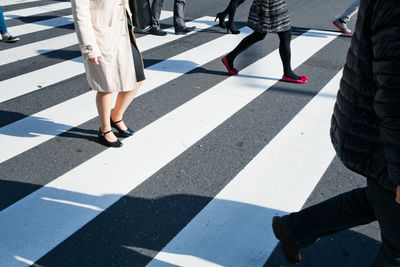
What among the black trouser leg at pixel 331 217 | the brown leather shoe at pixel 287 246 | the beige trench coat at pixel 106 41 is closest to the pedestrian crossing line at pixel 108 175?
the beige trench coat at pixel 106 41

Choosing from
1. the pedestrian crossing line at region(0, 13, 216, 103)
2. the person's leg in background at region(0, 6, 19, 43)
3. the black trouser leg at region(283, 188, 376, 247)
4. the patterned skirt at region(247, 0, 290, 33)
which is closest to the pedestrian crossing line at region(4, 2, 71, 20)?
the person's leg in background at region(0, 6, 19, 43)

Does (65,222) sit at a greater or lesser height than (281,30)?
lesser

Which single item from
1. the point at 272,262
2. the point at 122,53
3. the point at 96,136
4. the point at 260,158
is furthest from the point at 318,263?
the point at 96,136

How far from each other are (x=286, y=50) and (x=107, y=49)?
2.43 metres

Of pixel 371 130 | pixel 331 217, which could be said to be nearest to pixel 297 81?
pixel 331 217

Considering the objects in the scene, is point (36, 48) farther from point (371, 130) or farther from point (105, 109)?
point (371, 130)

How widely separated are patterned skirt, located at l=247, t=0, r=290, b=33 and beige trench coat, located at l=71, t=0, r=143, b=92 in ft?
6.24

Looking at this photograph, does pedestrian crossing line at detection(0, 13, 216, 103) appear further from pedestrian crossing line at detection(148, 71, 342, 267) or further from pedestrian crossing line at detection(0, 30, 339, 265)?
pedestrian crossing line at detection(148, 71, 342, 267)

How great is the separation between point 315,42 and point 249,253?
487cm

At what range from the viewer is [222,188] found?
2939 mm

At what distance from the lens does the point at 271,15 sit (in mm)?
4402

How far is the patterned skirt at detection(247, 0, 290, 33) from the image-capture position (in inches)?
172

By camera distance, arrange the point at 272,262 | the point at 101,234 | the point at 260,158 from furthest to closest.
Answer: the point at 260,158 < the point at 101,234 < the point at 272,262

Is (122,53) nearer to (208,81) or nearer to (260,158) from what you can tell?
(260,158)
